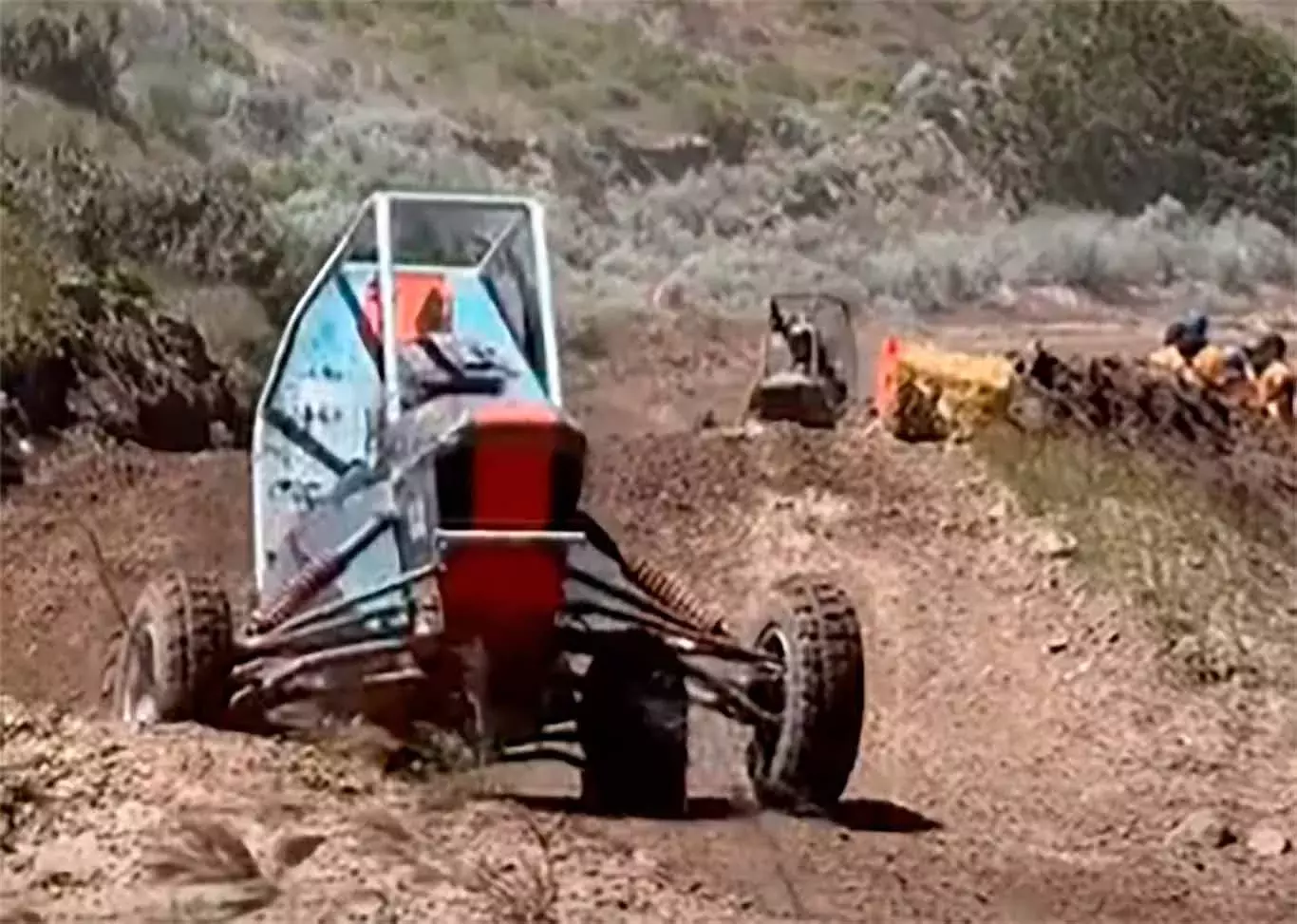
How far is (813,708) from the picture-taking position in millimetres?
4723

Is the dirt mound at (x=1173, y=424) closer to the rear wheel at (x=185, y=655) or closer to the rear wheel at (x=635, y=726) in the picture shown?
the rear wheel at (x=635, y=726)

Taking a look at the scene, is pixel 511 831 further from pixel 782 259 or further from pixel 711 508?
pixel 782 259

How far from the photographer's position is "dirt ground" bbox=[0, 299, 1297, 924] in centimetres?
326

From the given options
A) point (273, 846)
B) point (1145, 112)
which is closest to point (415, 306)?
point (273, 846)

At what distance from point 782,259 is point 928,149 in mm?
587

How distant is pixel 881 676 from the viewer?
6.45 metres

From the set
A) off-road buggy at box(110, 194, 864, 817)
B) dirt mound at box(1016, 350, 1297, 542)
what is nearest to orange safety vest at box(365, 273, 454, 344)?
off-road buggy at box(110, 194, 864, 817)

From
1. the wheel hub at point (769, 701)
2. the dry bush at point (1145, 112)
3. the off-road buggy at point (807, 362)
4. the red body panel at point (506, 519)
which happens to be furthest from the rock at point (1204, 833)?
the dry bush at point (1145, 112)

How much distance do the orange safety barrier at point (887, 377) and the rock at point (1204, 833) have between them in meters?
3.22

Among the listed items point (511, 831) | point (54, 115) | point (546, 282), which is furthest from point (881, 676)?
point (54, 115)

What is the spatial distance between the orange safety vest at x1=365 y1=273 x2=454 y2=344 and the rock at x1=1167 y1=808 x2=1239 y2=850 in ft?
4.12

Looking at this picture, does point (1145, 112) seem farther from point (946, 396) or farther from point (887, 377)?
point (946, 396)

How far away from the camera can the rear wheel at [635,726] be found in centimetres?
462

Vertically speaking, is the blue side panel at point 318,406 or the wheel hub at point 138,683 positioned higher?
the blue side panel at point 318,406
